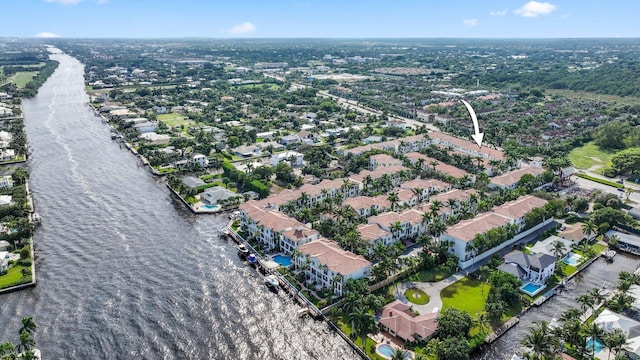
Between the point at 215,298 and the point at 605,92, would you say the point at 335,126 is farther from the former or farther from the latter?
the point at 605,92

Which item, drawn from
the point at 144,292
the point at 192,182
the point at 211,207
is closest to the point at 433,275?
the point at 144,292

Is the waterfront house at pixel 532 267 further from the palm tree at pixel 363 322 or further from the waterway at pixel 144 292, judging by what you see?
the waterway at pixel 144 292

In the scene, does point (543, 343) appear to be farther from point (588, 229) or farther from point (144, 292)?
point (144, 292)

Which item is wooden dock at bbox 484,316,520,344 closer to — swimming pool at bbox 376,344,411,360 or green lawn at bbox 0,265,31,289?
swimming pool at bbox 376,344,411,360

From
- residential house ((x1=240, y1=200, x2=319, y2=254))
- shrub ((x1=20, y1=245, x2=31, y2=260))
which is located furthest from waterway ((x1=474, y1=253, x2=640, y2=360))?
shrub ((x1=20, y1=245, x2=31, y2=260))

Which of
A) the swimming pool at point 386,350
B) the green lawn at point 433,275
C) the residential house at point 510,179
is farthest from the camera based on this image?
the residential house at point 510,179

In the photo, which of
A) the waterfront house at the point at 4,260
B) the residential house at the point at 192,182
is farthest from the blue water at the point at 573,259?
the waterfront house at the point at 4,260

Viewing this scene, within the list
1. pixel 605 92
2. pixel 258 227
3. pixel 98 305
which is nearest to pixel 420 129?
pixel 258 227
